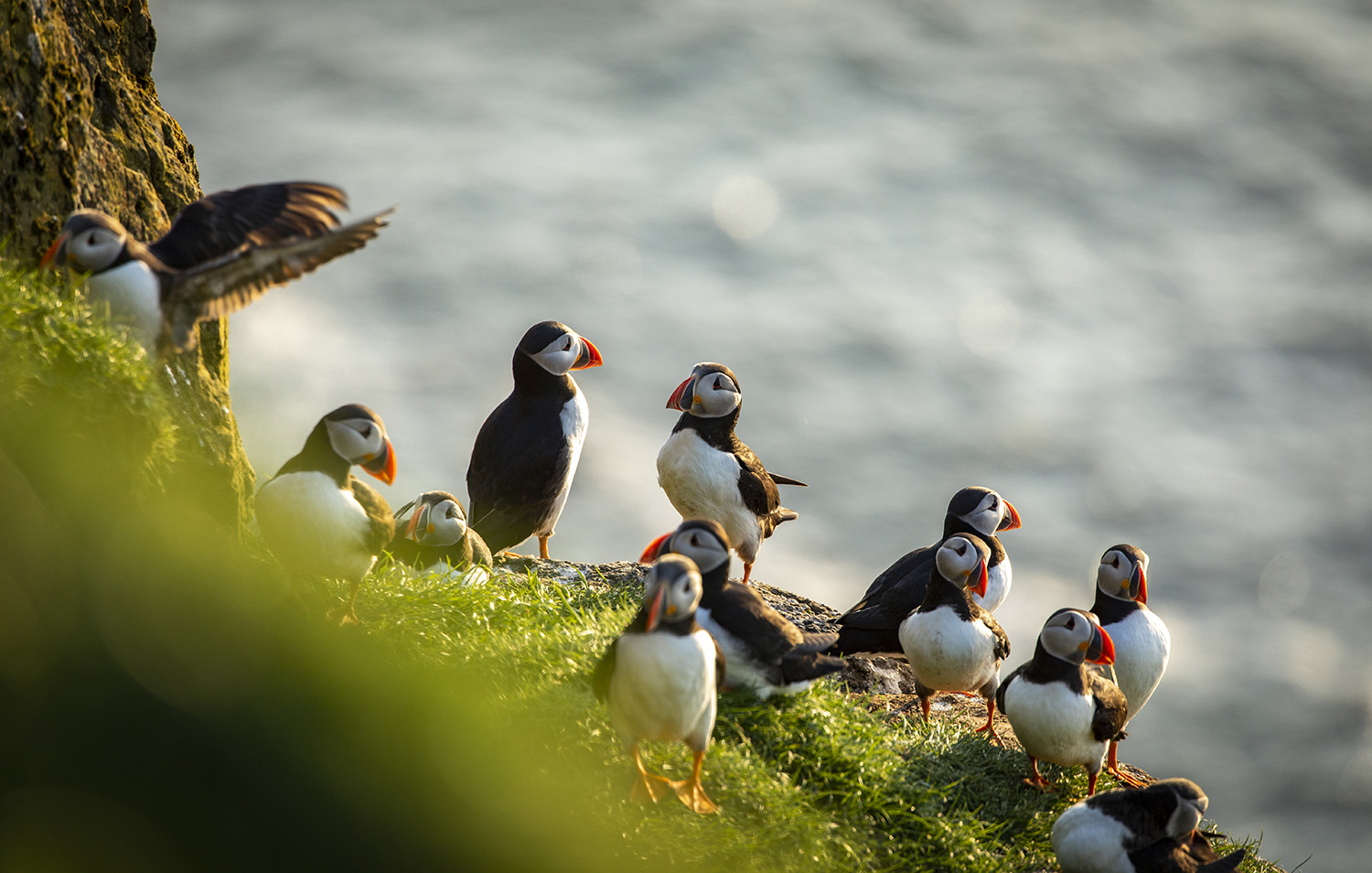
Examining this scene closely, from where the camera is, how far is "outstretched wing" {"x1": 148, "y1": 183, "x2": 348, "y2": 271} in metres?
4.14

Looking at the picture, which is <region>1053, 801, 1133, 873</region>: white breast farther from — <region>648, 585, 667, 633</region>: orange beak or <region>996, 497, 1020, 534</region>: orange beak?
<region>996, 497, 1020, 534</region>: orange beak

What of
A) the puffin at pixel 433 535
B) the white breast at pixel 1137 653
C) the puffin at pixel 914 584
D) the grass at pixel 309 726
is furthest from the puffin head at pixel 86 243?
the white breast at pixel 1137 653

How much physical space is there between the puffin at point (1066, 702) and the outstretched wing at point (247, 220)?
358cm

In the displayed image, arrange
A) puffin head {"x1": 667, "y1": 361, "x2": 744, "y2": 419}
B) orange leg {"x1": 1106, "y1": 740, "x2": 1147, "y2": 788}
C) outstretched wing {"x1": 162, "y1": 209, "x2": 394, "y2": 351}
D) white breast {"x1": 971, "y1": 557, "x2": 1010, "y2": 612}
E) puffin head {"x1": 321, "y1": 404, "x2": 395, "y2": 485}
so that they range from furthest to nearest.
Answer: white breast {"x1": 971, "y1": 557, "x2": 1010, "y2": 612} → puffin head {"x1": 667, "y1": 361, "x2": 744, "y2": 419} → orange leg {"x1": 1106, "y1": 740, "x2": 1147, "y2": 788} → puffin head {"x1": 321, "y1": 404, "x2": 395, "y2": 485} → outstretched wing {"x1": 162, "y1": 209, "x2": 394, "y2": 351}

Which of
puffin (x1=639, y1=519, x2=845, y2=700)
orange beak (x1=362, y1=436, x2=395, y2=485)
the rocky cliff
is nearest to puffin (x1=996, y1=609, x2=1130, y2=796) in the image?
puffin (x1=639, y1=519, x2=845, y2=700)

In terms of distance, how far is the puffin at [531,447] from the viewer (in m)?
6.47

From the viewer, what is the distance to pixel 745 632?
444 cm

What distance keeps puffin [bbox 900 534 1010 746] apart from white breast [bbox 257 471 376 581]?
2782mm

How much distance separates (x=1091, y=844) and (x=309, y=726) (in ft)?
10.2

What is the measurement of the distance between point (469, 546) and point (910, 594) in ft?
7.71

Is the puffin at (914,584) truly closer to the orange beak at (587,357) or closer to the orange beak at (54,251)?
the orange beak at (587,357)

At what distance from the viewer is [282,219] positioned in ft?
13.9

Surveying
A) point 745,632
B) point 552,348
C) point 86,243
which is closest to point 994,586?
point 745,632

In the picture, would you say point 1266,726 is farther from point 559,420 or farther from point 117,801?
point 117,801
